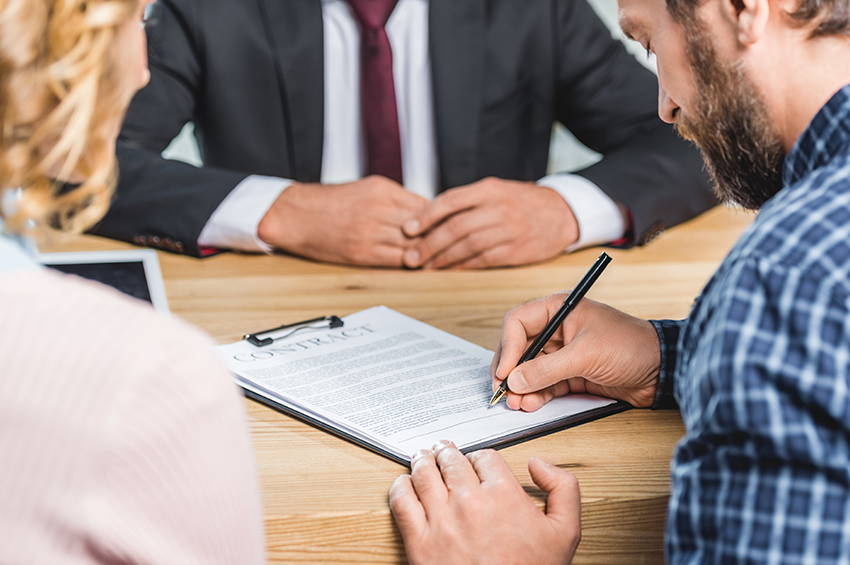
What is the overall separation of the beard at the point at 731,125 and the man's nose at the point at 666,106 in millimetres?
36

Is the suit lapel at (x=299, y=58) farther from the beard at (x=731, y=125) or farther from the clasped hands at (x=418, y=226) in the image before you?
the beard at (x=731, y=125)

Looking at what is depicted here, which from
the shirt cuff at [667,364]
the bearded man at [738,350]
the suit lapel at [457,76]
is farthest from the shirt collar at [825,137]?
the suit lapel at [457,76]

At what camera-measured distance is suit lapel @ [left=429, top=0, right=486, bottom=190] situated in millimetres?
1677

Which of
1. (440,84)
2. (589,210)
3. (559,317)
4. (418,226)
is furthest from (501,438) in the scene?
(440,84)

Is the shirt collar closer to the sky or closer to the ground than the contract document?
closer to the sky

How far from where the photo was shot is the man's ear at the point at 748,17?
0.59m

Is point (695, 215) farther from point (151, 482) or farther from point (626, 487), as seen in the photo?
point (151, 482)

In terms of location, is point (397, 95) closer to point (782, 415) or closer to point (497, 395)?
point (497, 395)

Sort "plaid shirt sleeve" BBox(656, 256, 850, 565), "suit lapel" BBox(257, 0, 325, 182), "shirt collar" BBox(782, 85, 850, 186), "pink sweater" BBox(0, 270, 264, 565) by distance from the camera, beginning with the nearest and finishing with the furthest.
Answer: "pink sweater" BBox(0, 270, 264, 565) < "plaid shirt sleeve" BBox(656, 256, 850, 565) < "shirt collar" BBox(782, 85, 850, 186) < "suit lapel" BBox(257, 0, 325, 182)

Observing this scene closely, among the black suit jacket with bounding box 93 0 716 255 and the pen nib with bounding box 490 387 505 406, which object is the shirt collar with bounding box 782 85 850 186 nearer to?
the pen nib with bounding box 490 387 505 406

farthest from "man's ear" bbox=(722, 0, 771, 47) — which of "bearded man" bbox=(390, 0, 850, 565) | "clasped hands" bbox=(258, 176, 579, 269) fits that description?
"clasped hands" bbox=(258, 176, 579, 269)

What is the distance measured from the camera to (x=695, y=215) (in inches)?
56.4

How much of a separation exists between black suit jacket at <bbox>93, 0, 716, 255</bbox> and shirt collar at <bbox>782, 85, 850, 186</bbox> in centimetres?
92

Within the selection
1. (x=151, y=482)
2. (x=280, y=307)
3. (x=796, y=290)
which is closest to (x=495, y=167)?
(x=280, y=307)
